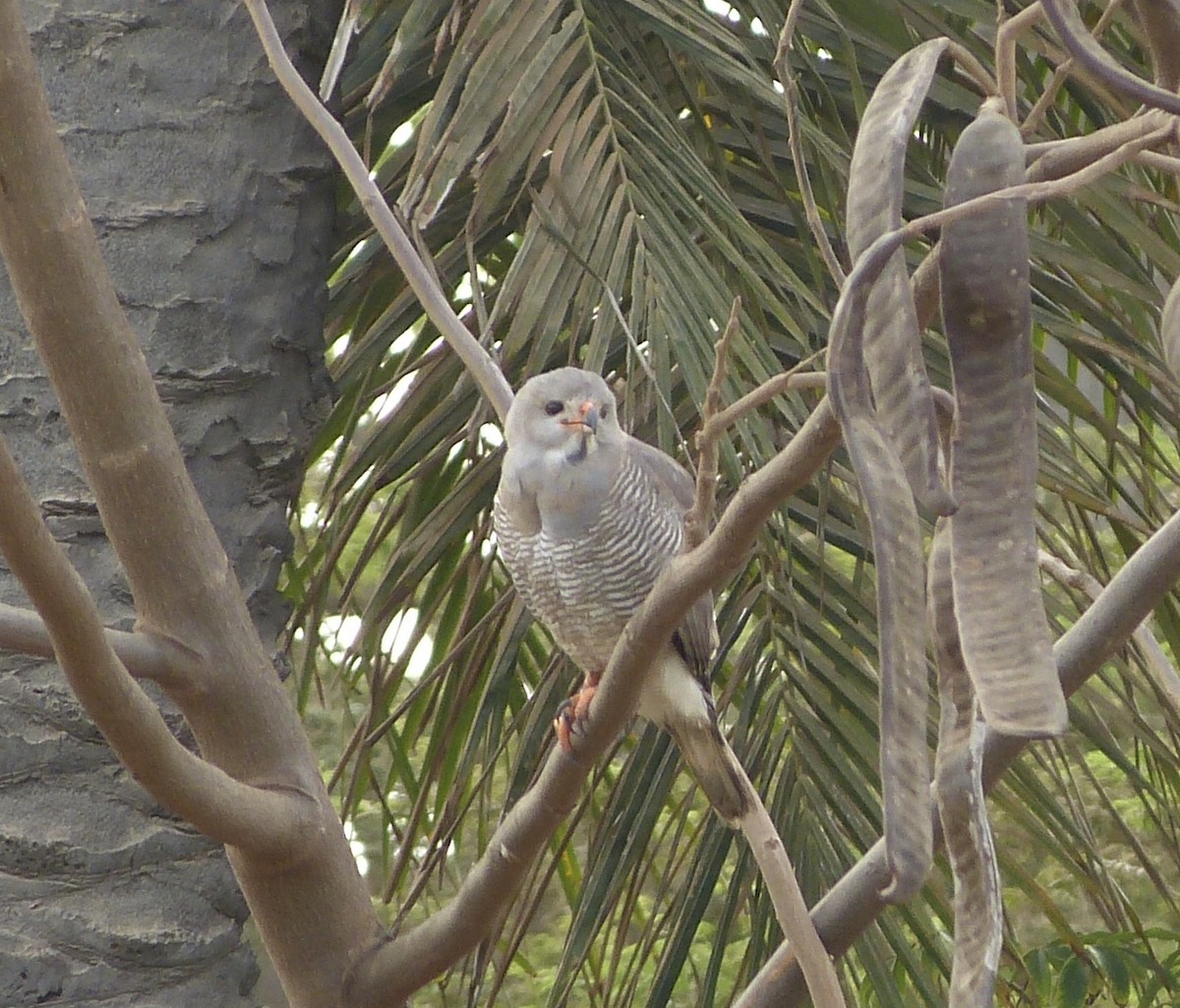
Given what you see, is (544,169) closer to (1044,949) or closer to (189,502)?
(189,502)

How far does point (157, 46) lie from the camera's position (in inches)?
74.0

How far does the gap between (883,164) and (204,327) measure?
1.39 metres

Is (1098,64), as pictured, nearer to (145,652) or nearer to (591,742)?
(591,742)

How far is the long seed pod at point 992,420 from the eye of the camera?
1.73 feet

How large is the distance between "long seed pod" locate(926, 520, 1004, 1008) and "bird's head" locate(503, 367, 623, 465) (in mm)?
1252

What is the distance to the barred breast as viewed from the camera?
6.97ft

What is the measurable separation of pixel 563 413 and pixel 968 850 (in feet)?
4.75

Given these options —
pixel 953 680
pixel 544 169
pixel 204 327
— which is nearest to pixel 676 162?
pixel 544 169

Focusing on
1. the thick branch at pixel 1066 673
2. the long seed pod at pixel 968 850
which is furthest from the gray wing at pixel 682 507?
the long seed pod at pixel 968 850

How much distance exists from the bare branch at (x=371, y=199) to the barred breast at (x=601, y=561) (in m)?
0.66

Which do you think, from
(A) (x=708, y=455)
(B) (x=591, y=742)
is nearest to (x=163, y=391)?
(B) (x=591, y=742)

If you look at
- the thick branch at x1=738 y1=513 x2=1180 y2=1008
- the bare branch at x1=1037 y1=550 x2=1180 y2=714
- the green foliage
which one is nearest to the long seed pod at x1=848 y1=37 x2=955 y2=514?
the thick branch at x1=738 y1=513 x2=1180 y2=1008

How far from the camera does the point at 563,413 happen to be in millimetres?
2039

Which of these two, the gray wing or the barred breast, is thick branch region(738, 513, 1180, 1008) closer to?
the gray wing
